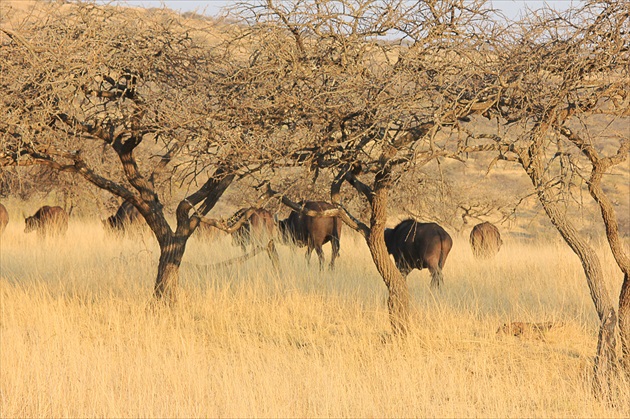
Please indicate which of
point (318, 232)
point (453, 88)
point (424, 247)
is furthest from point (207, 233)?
point (453, 88)

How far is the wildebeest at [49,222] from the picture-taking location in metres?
19.4

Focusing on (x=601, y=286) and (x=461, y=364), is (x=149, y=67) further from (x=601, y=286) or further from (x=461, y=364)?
(x=601, y=286)

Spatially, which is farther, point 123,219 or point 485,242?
point 123,219

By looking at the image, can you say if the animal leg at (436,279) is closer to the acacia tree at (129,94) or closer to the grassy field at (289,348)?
→ the grassy field at (289,348)

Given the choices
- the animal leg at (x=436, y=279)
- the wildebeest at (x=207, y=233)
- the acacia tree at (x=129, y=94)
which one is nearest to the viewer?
the acacia tree at (x=129, y=94)

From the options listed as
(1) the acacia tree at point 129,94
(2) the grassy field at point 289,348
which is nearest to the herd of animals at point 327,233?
(2) the grassy field at point 289,348

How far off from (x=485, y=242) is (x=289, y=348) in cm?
883

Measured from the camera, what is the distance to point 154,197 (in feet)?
33.9

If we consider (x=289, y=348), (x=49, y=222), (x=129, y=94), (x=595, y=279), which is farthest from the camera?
(x=49, y=222)

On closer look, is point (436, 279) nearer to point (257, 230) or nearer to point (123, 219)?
point (257, 230)

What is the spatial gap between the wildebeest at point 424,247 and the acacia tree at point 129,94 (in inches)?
138

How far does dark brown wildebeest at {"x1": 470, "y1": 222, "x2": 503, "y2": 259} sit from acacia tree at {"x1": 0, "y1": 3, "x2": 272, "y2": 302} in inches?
308

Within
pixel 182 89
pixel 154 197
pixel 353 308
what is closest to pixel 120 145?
pixel 154 197

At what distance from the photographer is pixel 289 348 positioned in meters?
8.40
